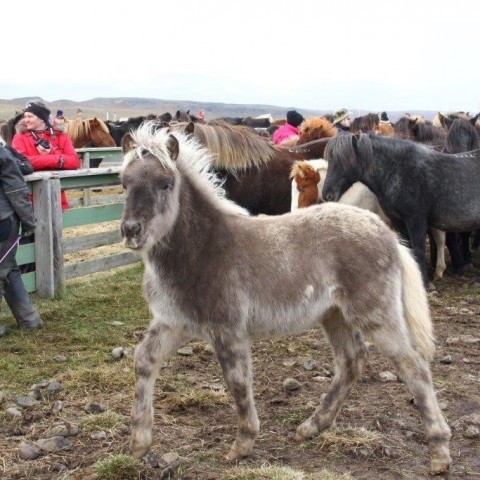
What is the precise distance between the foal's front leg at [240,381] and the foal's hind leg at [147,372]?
307 millimetres

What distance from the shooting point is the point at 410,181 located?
8.16 metres

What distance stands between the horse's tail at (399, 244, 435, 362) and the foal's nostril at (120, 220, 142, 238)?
1.66 meters

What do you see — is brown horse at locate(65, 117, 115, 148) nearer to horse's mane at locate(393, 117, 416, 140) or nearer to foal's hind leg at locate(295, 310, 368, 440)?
horse's mane at locate(393, 117, 416, 140)

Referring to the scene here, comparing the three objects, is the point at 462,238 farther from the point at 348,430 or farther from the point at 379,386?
the point at 348,430

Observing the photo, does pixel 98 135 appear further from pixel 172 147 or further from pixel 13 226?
pixel 172 147

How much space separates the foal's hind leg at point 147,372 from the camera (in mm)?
3963

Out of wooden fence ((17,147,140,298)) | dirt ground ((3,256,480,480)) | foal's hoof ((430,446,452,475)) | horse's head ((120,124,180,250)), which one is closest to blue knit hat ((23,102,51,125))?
wooden fence ((17,147,140,298))

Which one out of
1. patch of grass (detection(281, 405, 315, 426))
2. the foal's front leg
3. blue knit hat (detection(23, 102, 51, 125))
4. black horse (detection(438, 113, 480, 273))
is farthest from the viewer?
black horse (detection(438, 113, 480, 273))

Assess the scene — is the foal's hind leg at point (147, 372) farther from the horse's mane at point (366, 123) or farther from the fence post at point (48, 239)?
the horse's mane at point (366, 123)

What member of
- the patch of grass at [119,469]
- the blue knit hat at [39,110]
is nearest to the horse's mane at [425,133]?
the blue knit hat at [39,110]

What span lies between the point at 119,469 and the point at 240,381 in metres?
0.83

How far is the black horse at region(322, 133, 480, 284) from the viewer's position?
8070mm

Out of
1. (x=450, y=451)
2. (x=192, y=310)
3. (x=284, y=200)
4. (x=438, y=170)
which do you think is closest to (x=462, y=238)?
Answer: (x=438, y=170)

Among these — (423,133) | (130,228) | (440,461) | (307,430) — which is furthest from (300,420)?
(423,133)
